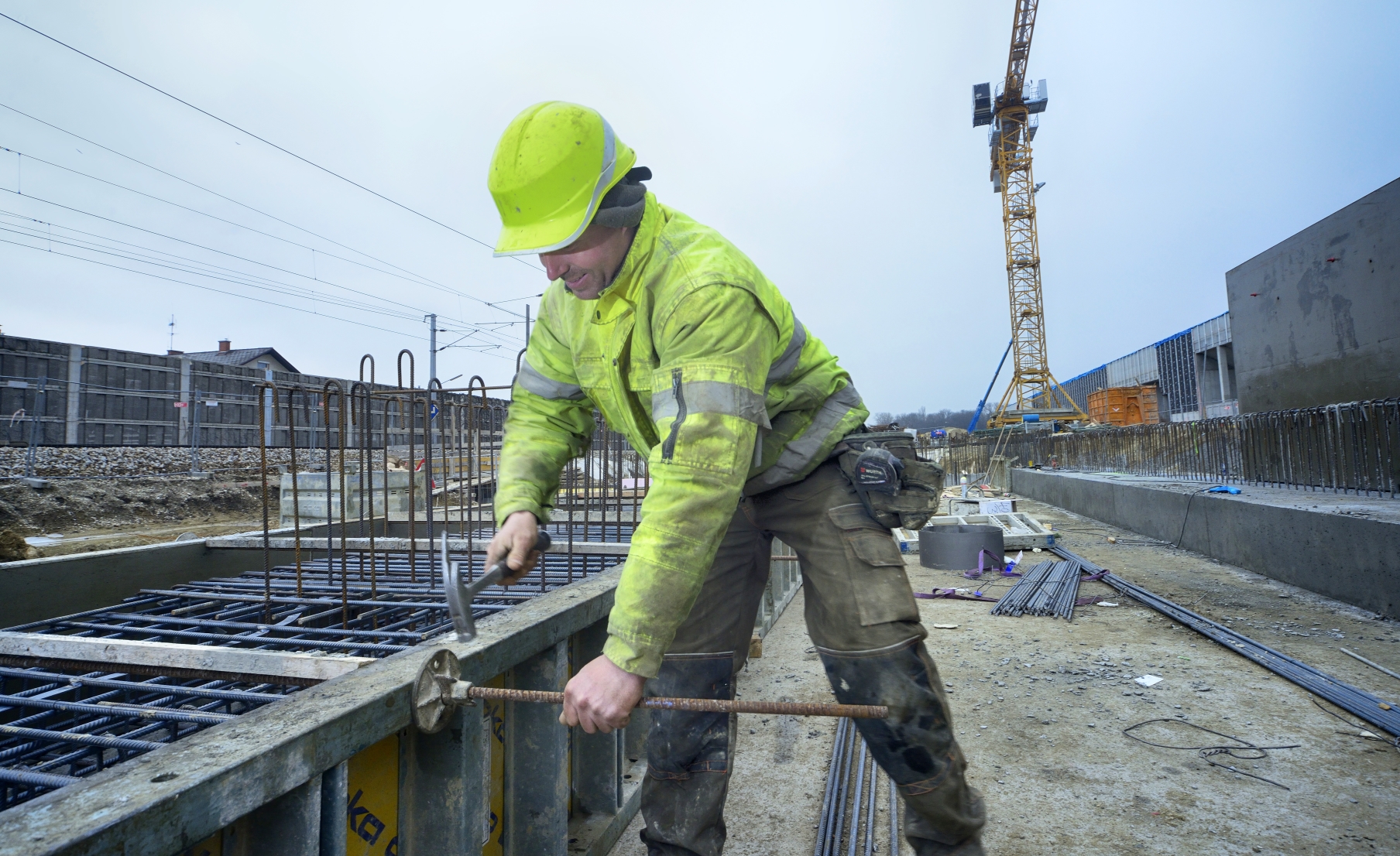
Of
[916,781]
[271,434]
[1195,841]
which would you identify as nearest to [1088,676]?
[1195,841]

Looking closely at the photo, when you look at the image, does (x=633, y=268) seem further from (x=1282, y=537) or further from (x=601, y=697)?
(x=1282, y=537)

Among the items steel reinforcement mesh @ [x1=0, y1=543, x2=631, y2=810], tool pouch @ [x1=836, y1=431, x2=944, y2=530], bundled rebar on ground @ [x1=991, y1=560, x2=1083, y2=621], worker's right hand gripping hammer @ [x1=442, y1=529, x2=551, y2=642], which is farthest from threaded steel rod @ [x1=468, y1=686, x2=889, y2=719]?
bundled rebar on ground @ [x1=991, y1=560, x2=1083, y2=621]

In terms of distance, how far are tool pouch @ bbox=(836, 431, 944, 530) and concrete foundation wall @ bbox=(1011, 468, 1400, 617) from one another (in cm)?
484

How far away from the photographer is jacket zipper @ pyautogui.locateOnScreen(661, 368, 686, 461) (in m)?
1.44

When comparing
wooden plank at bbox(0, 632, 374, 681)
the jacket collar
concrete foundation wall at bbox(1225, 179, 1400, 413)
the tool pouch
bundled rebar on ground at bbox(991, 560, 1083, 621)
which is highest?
concrete foundation wall at bbox(1225, 179, 1400, 413)

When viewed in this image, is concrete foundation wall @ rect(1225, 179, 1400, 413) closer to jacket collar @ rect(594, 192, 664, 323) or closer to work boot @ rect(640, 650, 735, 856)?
jacket collar @ rect(594, 192, 664, 323)

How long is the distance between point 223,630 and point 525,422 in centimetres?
159

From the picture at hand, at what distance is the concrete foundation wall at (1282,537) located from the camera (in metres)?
4.93

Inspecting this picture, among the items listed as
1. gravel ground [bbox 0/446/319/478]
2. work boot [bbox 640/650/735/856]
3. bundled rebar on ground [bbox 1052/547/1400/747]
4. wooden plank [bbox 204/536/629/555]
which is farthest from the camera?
gravel ground [bbox 0/446/319/478]

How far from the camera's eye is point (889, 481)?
182 centimetres

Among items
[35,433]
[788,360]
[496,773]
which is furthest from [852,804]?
[35,433]

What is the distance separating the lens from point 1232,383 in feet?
106

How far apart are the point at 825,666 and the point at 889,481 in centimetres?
53

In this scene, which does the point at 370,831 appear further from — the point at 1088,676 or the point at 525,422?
the point at 1088,676
